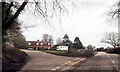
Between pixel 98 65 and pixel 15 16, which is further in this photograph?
pixel 98 65

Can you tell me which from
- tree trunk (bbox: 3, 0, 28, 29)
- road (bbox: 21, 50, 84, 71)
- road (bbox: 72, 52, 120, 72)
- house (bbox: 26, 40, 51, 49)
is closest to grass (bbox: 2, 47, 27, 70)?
road (bbox: 21, 50, 84, 71)

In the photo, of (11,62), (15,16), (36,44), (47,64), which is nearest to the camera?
(15,16)

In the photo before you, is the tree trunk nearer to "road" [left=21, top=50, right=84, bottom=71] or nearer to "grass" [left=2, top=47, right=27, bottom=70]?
→ "grass" [left=2, top=47, right=27, bottom=70]

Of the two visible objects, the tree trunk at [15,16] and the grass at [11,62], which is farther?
the grass at [11,62]

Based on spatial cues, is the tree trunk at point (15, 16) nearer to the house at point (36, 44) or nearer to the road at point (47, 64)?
the road at point (47, 64)

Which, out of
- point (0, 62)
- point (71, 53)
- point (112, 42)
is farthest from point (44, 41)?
point (0, 62)

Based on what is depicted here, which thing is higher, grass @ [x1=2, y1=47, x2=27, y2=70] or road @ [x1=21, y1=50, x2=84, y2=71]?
grass @ [x1=2, y1=47, x2=27, y2=70]

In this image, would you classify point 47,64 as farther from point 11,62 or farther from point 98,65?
point 98,65

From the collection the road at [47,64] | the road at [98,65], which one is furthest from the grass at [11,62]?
the road at [98,65]

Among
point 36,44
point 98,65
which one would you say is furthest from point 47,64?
point 36,44

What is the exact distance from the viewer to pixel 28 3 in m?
6.56

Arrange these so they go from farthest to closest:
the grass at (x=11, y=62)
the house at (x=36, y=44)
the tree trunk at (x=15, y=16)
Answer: the house at (x=36, y=44)
the grass at (x=11, y=62)
the tree trunk at (x=15, y=16)

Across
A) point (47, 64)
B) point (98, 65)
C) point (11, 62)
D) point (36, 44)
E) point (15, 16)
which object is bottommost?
point (98, 65)

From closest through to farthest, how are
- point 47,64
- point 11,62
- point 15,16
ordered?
point 15,16, point 11,62, point 47,64
